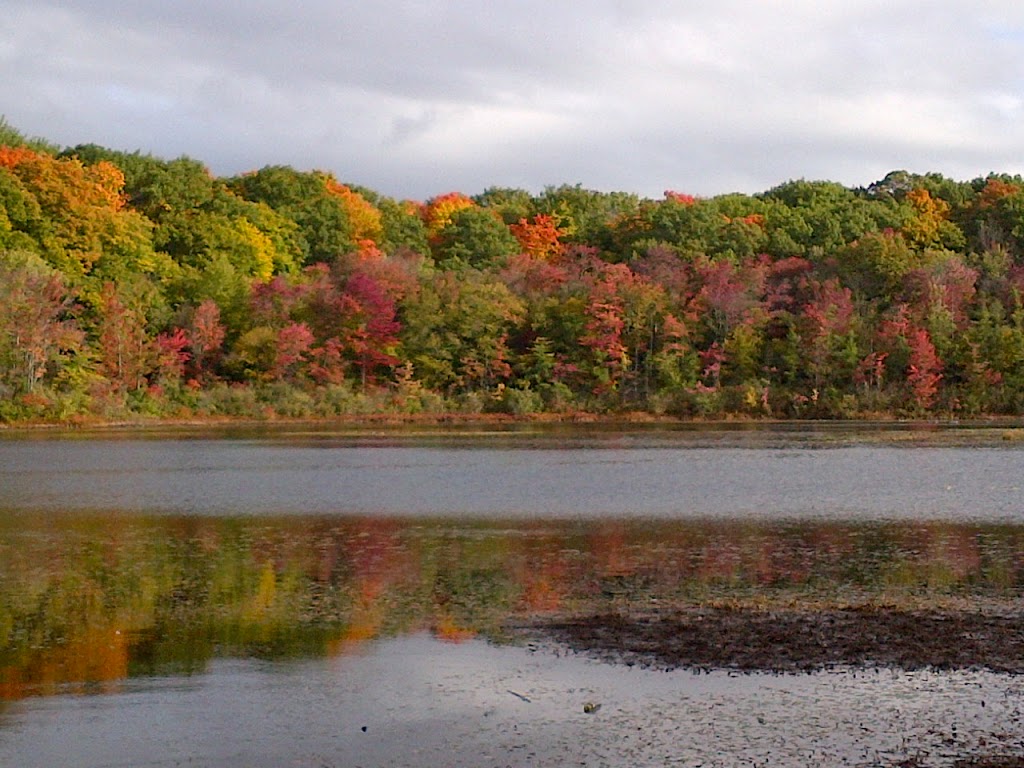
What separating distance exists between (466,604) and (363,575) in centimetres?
300

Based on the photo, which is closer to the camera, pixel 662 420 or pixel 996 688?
pixel 996 688

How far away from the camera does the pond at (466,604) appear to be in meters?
10.1

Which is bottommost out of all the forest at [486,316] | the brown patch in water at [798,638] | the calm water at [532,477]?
the calm water at [532,477]

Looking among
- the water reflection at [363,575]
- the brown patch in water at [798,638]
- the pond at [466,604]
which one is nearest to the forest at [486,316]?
the pond at [466,604]

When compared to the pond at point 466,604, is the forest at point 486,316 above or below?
above

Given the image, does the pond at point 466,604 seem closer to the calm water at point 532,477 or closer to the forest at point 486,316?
the calm water at point 532,477

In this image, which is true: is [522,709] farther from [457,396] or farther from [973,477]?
[457,396]

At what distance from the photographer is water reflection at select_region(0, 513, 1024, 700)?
45.6 ft

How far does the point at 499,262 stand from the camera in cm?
8894

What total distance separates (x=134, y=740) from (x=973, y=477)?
28.1 meters

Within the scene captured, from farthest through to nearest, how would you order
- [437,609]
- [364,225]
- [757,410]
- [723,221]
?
[364,225]
[723,221]
[757,410]
[437,609]

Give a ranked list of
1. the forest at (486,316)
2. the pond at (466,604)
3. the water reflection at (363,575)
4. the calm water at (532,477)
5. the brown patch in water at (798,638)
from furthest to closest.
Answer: the forest at (486,316) → the calm water at (532,477) → the water reflection at (363,575) → the brown patch in water at (798,638) → the pond at (466,604)

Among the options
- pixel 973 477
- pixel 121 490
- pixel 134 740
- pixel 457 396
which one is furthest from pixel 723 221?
pixel 134 740

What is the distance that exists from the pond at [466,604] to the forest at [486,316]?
33.1m
